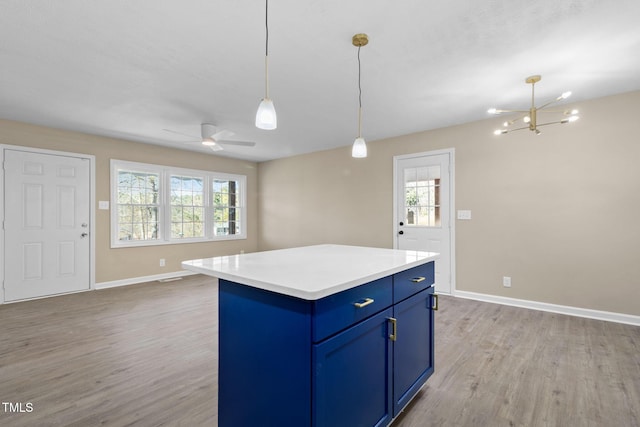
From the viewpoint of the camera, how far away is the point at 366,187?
5281 mm

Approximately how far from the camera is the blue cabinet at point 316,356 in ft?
3.98

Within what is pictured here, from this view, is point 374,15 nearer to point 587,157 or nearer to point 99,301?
point 587,157

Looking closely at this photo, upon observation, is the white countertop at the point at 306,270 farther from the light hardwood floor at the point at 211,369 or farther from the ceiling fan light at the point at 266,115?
the light hardwood floor at the point at 211,369

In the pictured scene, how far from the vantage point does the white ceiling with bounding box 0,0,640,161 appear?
193 centimetres

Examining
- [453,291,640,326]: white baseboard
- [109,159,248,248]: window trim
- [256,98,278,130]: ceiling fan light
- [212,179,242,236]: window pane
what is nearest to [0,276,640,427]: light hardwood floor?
[453,291,640,326]: white baseboard

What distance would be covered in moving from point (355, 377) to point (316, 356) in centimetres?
33

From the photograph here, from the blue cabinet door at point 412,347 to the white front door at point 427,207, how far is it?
101 inches

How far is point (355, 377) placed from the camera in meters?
1.39

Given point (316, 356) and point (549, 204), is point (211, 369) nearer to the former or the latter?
point (316, 356)

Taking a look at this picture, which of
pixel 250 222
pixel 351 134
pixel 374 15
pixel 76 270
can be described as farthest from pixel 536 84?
pixel 76 270

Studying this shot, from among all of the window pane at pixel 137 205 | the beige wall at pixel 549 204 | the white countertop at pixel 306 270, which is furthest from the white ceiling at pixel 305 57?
the white countertop at pixel 306 270

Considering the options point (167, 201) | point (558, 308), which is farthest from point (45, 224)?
point (558, 308)

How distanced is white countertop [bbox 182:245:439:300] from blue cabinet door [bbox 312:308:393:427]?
0.23 meters

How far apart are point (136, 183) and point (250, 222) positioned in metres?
2.48
